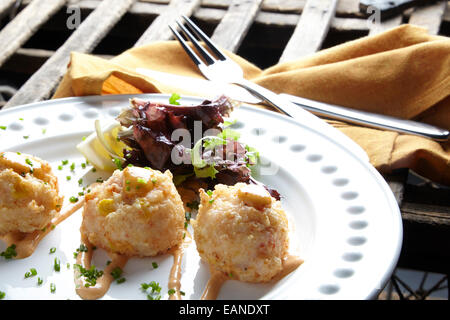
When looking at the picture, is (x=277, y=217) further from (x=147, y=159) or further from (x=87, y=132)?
(x=87, y=132)

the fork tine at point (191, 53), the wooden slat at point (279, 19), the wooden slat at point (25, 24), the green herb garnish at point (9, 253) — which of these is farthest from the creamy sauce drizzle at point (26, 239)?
the wooden slat at point (279, 19)

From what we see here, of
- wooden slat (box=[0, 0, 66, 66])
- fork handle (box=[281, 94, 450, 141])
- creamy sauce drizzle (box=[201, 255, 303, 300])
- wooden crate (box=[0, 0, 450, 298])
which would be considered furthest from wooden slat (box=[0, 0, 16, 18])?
creamy sauce drizzle (box=[201, 255, 303, 300])

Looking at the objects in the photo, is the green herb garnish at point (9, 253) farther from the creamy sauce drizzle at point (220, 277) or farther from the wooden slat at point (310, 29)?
the wooden slat at point (310, 29)

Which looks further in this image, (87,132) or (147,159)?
(87,132)

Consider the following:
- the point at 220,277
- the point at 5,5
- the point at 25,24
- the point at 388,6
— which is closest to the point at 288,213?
the point at 220,277

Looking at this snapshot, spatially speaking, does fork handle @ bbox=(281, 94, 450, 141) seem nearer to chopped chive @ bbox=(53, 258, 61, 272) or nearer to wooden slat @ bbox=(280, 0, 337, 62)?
wooden slat @ bbox=(280, 0, 337, 62)

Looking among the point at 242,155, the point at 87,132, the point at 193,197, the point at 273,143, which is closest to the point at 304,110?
the point at 273,143
